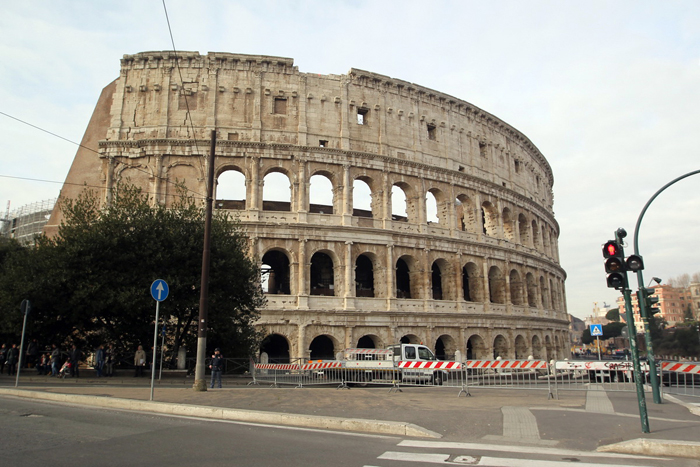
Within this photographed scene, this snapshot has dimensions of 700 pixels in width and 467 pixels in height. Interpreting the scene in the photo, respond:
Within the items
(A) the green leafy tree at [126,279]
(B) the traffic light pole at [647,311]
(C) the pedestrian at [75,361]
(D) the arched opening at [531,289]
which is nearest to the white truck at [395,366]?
(A) the green leafy tree at [126,279]

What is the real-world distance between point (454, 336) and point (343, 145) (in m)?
12.6

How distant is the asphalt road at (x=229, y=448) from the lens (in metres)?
5.85

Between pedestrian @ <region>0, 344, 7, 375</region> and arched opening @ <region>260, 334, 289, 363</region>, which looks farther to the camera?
arched opening @ <region>260, 334, 289, 363</region>

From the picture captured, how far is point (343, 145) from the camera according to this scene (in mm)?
27922

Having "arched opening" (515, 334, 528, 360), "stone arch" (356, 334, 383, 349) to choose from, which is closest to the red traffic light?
"stone arch" (356, 334, 383, 349)

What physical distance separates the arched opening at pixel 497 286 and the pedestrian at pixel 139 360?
22421 mm

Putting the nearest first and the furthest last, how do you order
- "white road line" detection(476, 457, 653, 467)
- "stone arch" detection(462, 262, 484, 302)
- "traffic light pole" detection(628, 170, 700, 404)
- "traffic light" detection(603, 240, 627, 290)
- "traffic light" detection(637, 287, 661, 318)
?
"white road line" detection(476, 457, 653, 467), "traffic light" detection(603, 240, 627, 290), "traffic light pole" detection(628, 170, 700, 404), "traffic light" detection(637, 287, 661, 318), "stone arch" detection(462, 262, 484, 302)

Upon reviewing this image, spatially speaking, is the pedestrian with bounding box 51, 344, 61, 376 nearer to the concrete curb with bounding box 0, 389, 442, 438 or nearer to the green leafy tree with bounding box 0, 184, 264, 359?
the green leafy tree with bounding box 0, 184, 264, 359

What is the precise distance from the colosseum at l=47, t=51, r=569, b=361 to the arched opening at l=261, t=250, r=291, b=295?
0.29 feet

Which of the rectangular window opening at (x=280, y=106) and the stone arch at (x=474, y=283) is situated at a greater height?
the rectangular window opening at (x=280, y=106)

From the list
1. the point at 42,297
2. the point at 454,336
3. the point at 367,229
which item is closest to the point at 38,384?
the point at 42,297

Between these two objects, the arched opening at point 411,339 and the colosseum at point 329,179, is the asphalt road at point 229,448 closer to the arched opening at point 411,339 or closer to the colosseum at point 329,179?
Answer: the colosseum at point 329,179

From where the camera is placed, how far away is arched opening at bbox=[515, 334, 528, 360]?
3256 centimetres

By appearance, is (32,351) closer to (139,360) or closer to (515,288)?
(139,360)
